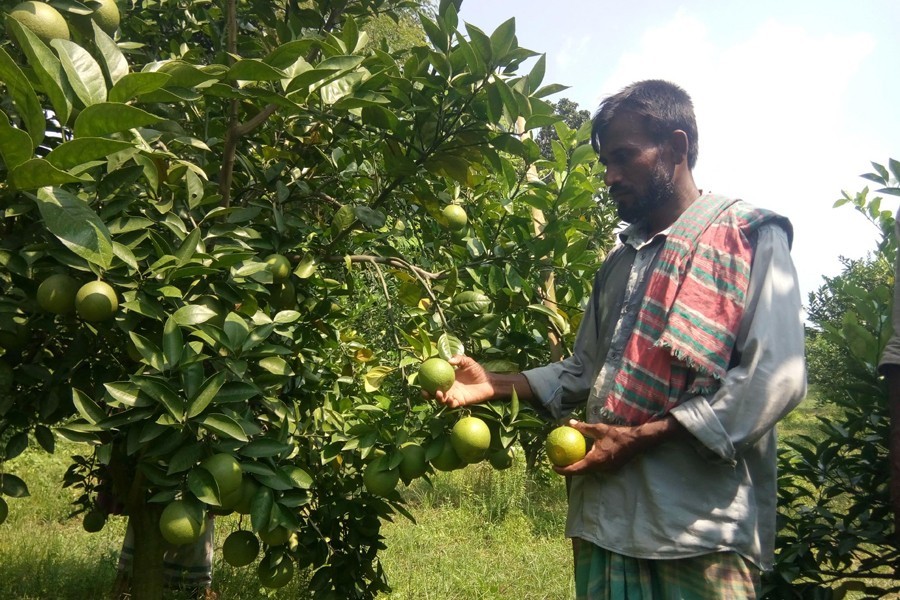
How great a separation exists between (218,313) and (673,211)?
1.03 metres

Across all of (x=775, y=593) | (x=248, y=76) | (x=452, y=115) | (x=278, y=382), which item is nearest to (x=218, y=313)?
(x=278, y=382)

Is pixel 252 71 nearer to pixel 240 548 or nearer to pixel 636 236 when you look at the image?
pixel 636 236

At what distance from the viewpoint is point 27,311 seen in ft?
4.74

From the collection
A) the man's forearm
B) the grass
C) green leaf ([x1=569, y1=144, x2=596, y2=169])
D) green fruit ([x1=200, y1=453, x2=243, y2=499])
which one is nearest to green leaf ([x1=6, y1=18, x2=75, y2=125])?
green fruit ([x1=200, y1=453, x2=243, y2=499])

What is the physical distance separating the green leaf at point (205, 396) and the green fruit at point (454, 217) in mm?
979

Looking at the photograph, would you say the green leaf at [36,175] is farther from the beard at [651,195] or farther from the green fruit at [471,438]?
the beard at [651,195]

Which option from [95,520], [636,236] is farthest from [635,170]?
[95,520]

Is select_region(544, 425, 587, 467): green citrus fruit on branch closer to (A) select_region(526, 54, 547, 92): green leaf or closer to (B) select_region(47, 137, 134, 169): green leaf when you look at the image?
(A) select_region(526, 54, 547, 92): green leaf

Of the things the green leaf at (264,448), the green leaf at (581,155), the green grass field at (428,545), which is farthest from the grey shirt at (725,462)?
the green grass field at (428,545)

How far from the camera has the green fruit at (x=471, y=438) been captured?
4.69 ft

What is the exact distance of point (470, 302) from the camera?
5.78ft

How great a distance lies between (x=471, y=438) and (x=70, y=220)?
806 mm

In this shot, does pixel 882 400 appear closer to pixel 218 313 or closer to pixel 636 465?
pixel 636 465

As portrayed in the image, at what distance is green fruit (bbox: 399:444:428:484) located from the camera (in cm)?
155
